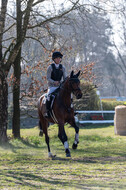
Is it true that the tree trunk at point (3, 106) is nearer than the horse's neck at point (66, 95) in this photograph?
No

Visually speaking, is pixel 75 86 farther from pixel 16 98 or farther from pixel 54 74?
pixel 16 98

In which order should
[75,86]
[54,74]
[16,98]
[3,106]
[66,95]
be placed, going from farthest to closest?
1. [16,98]
2. [3,106]
3. [54,74]
4. [66,95]
5. [75,86]

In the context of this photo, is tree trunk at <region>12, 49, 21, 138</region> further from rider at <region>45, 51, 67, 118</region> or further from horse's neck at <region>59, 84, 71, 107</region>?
horse's neck at <region>59, 84, 71, 107</region>

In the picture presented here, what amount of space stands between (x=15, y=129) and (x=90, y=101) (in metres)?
10.7

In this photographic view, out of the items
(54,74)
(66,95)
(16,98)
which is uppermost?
(54,74)

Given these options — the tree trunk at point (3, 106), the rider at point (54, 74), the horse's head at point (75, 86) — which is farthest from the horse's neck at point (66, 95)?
the tree trunk at point (3, 106)

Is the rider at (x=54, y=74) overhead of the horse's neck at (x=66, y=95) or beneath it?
overhead

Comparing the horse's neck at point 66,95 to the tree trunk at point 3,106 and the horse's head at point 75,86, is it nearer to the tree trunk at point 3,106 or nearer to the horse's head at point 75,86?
the horse's head at point 75,86

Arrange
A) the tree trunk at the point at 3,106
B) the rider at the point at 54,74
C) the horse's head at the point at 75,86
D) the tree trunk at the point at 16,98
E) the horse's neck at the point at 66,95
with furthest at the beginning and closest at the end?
1. the tree trunk at the point at 16,98
2. the tree trunk at the point at 3,106
3. the rider at the point at 54,74
4. the horse's neck at the point at 66,95
5. the horse's head at the point at 75,86

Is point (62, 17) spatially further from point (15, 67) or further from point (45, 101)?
point (45, 101)

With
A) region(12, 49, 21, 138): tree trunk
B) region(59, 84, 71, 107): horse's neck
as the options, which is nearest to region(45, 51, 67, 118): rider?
region(59, 84, 71, 107): horse's neck

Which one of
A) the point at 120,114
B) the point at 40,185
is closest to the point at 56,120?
A: the point at 40,185

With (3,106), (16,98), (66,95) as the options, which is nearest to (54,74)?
(66,95)

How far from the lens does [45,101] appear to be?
36.2 feet
